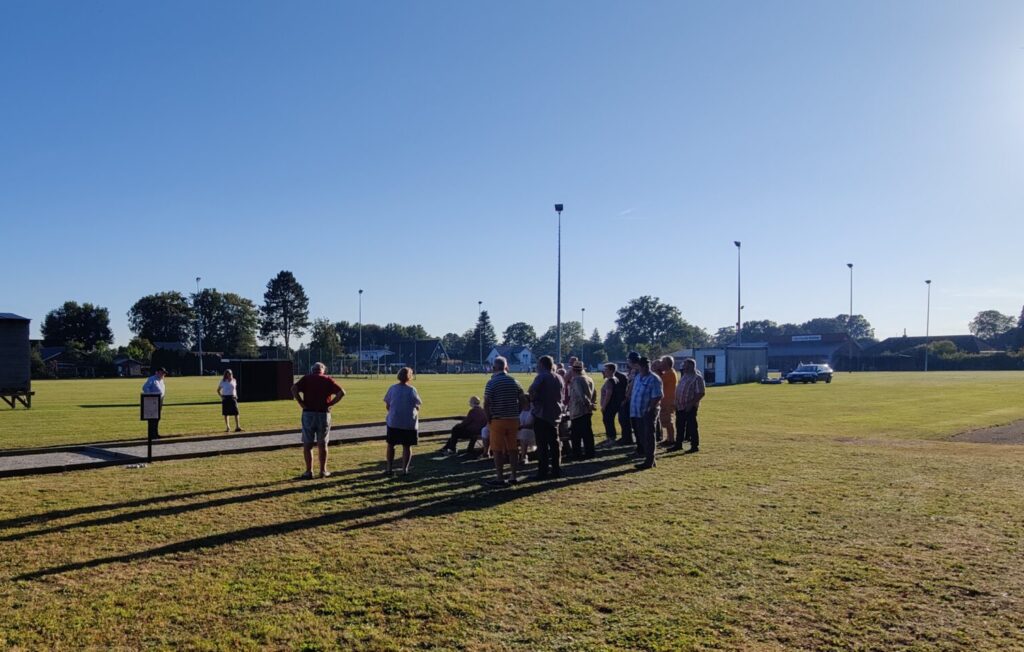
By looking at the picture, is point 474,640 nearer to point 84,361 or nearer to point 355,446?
point 355,446

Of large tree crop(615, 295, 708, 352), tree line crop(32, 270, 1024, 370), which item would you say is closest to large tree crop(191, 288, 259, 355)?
tree line crop(32, 270, 1024, 370)

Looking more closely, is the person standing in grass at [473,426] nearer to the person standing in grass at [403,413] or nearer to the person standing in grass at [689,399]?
the person standing in grass at [403,413]

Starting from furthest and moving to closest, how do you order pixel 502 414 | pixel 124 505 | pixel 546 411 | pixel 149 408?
pixel 149 408 → pixel 546 411 → pixel 502 414 → pixel 124 505

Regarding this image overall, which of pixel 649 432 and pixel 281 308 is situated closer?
pixel 649 432

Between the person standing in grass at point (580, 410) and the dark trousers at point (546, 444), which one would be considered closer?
the dark trousers at point (546, 444)

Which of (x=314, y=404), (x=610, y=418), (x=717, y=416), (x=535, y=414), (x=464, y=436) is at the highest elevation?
(x=314, y=404)

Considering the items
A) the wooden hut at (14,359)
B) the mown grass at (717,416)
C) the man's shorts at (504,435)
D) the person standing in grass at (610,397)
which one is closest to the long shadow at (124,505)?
the man's shorts at (504,435)

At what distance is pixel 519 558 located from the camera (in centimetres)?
658

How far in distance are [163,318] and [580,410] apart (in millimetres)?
124461

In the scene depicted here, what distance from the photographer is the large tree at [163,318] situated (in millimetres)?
121812

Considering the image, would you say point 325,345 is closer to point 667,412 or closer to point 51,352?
point 51,352

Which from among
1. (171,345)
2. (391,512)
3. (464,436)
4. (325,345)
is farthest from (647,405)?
(171,345)

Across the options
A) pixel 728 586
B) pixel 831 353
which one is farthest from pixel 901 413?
pixel 831 353

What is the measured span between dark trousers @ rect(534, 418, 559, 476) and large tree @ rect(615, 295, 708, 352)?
157959mm
